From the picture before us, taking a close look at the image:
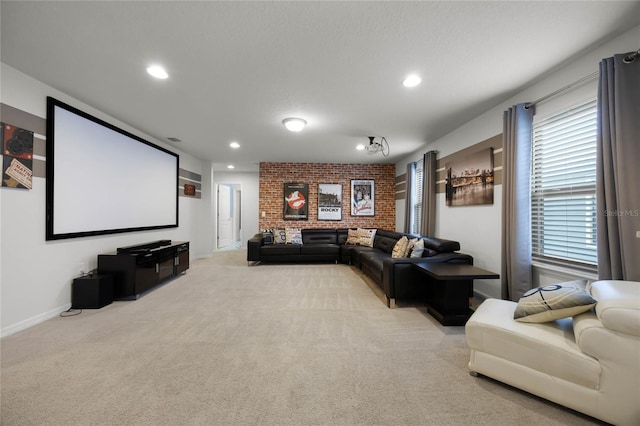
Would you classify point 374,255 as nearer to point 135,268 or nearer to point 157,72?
point 135,268

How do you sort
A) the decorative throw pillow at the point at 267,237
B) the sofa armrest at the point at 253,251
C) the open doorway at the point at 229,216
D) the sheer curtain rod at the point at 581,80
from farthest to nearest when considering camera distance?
the open doorway at the point at 229,216
the decorative throw pillow at the point at 267,237
the sofa armrest at the point at 253,251
the sheer curtain rod at the point at 581,80

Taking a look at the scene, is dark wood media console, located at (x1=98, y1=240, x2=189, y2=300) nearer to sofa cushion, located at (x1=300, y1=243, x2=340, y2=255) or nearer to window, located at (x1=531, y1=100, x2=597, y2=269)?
sofa cushion, located at (x1=300, y1=243, x2=340, y2=255)

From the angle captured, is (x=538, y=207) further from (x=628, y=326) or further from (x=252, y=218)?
(x=252, y=218)

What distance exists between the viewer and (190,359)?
1.92 m

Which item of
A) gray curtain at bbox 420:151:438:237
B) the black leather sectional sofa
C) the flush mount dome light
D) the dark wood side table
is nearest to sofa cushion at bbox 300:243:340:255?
the black leather sectional sofa

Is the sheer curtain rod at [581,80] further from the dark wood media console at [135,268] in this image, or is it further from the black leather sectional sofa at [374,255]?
the dark wood media console at [135,268]

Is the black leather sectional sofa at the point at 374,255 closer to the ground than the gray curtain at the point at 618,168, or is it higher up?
closer to the ground

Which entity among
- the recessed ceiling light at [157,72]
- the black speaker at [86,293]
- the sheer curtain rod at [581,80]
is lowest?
the black speaker at [86,293]

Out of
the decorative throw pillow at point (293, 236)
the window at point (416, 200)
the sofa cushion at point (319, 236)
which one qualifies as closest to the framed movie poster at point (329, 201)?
the sofa cushion at point (319, 236)

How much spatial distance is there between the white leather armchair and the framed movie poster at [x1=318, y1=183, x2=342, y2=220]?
510cm

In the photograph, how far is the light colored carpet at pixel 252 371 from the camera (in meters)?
1.40

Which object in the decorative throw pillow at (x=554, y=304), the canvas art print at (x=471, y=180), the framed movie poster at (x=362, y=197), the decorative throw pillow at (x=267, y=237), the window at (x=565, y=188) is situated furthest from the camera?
the framed movie poster at (x=362, y=197)

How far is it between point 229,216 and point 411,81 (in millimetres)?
7597

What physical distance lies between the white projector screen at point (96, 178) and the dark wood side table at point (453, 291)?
4327mm
